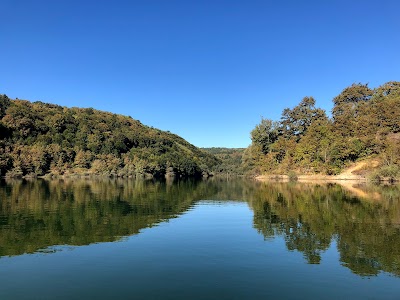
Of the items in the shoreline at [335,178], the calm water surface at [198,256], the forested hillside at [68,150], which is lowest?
the calm water surface at [198,256]

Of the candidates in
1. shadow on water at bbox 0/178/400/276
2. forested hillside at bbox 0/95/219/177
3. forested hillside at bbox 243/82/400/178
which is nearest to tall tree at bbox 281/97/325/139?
forested hillside at bbox 243/82/400/178

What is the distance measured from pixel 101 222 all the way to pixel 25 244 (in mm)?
8100

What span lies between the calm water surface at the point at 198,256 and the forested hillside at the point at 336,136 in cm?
6629

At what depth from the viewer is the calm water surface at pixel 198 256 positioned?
42.4ft

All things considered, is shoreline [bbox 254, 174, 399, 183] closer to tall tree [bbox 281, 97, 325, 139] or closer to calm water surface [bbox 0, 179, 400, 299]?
tall tree [bbox 281, 97, 325, 139]

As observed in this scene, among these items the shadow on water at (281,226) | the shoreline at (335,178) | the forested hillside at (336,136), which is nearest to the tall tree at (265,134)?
the forested hillside at (336,136)

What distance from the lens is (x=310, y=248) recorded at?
64.2ft

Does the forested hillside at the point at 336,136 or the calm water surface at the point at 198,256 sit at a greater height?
the forested hillside at the point at 336,136

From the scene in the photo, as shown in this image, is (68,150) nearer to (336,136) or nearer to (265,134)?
(265,134)

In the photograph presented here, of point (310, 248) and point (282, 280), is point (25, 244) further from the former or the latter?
point (310, 248)

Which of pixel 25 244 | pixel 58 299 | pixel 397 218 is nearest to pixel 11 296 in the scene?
pixel 58 299

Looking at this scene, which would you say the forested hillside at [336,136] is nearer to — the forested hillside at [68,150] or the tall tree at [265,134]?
the tall tree at [265,134]

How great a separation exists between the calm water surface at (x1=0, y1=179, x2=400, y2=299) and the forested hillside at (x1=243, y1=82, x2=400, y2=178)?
66.3 meters

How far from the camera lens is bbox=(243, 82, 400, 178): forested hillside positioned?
9679 cm
